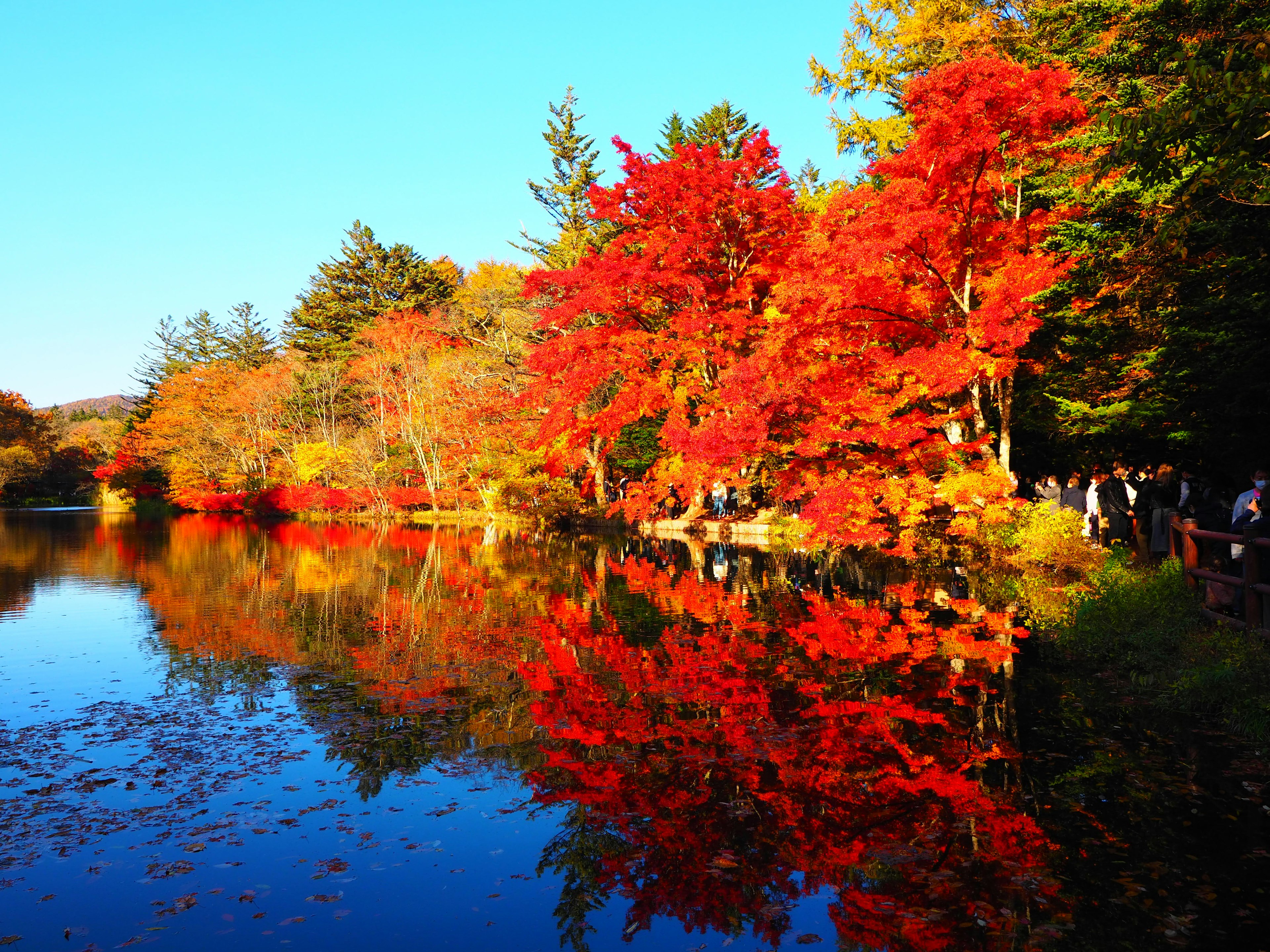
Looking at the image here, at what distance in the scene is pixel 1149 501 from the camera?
17250 mm

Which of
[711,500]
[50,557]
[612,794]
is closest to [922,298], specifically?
[612,794]

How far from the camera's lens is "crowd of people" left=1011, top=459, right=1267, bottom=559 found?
11.4 m

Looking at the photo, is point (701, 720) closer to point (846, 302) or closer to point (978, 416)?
point (846, 302)

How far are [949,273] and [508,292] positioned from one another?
25933mm

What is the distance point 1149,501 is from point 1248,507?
274 inches

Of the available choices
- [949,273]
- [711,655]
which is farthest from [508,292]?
[711,655]

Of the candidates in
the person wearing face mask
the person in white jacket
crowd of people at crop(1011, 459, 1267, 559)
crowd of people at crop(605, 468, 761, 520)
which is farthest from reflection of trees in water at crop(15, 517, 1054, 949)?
crowd of people at crop(605, 468, 761, 520)

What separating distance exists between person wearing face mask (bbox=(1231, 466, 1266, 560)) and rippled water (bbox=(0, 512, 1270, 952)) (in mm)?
2569

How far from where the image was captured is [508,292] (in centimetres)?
4038

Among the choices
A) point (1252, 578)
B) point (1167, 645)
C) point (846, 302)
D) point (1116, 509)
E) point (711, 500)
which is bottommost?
point (1167, 645)

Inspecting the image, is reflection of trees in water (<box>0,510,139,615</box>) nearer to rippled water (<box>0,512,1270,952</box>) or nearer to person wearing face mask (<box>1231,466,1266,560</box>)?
rippled water (<box>0,512,1270,952</box>)

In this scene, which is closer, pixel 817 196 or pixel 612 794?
pixel 612 794

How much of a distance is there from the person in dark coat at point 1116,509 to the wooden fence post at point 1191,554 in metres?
5.19

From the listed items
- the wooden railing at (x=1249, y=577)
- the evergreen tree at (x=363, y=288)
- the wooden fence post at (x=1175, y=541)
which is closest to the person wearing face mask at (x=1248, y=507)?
the wooden railing at (x=1249, y=577)
